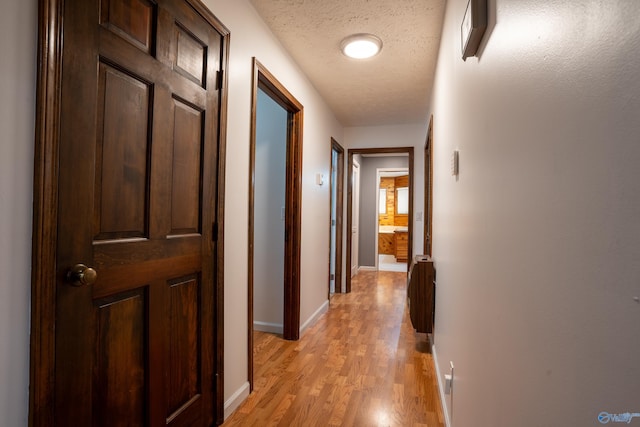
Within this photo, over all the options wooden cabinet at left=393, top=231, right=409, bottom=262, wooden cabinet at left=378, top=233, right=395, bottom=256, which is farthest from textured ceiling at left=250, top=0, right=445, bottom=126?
wooden cabinet at left=378, top=233, right=395, bottom=256

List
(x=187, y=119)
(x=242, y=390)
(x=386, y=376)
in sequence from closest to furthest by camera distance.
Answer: (x=187, y=119), (x=242, y=390), (x=386, y=376)

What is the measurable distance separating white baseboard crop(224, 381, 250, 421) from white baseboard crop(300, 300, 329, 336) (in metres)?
1.12

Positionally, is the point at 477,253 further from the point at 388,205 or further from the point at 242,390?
the point at 388,205

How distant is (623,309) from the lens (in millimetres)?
380

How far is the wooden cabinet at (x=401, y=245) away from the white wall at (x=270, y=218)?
5.17 m

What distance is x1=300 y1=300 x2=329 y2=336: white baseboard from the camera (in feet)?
10.4

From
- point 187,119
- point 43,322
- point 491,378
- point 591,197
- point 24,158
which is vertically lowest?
point 491,378

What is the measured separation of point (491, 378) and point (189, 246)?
50.3 inches

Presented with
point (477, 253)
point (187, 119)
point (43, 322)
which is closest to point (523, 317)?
point (477, 253)

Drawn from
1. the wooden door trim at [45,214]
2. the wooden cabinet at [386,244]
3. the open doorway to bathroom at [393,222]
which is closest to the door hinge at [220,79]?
the wooden door trim at [45,214]

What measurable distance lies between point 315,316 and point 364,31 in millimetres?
2662

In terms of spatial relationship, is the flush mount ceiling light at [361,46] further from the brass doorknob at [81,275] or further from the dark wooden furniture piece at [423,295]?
the brass doorknob at [81,275]

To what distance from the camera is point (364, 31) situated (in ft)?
7.72

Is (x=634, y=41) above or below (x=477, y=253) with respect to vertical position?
above
